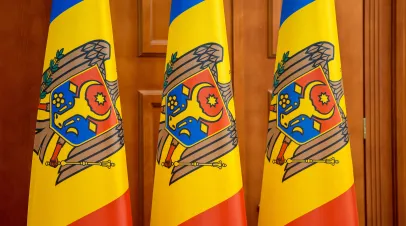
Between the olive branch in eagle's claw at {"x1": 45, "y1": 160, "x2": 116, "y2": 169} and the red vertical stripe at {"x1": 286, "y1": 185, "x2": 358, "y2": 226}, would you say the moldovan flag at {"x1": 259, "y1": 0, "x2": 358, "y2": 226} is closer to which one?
the red vertical stripe at {"x1": 286, "y1": 185, "x2": 358, "y2": 226}

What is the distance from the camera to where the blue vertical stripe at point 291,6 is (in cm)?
125

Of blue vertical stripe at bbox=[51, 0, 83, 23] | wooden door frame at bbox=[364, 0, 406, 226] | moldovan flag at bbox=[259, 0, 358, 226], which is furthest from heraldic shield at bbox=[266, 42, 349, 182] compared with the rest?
blue vertical stripe at bbox=[51, 0, 83, 23]

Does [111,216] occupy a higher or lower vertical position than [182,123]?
lower

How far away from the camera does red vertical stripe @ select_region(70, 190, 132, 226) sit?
1.16 metres

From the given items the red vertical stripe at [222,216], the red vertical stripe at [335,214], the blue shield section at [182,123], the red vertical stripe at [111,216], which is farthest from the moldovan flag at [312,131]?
the red vertical stripe at [111,216]

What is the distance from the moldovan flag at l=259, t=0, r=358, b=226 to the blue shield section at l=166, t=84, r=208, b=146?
8.5 inches

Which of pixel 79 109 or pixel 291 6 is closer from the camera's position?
pixel 79 109

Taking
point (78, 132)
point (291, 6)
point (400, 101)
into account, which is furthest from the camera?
point (400, 101)

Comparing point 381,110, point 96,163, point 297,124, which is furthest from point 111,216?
point 381,110

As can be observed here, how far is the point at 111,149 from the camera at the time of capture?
1.17 meters

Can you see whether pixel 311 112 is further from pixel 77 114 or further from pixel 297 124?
pixel 77 114

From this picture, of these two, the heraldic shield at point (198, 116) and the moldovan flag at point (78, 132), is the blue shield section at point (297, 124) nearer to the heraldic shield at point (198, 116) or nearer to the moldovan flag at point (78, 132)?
the heraldic shield at point (198, 116)

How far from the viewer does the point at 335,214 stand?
1218mm

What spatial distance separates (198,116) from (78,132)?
286 mm
